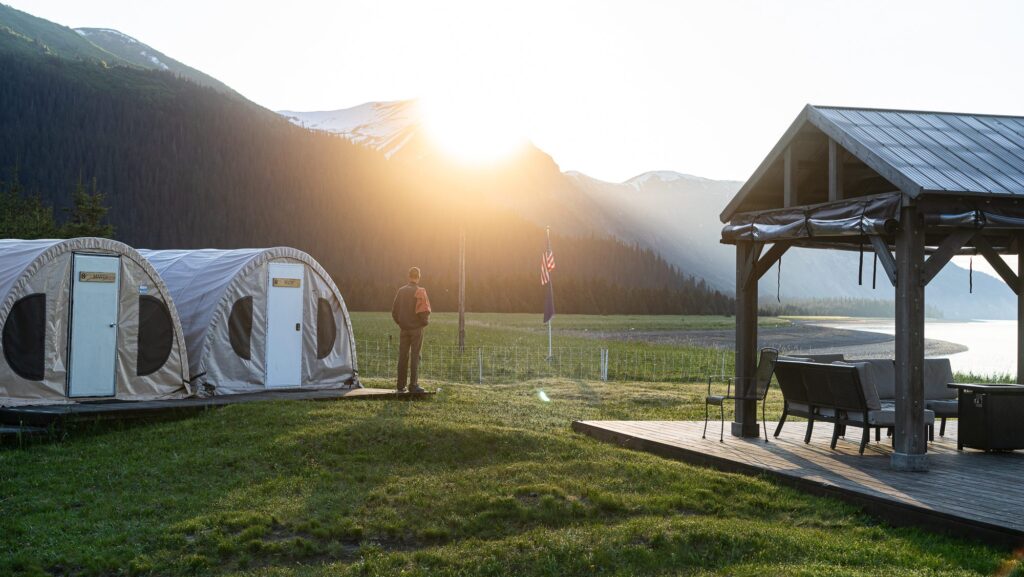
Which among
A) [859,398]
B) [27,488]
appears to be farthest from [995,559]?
[27,488]

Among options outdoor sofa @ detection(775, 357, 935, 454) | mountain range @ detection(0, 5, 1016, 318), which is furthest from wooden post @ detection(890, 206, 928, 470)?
mountain range @ detection(0, 5, 1016, 318)

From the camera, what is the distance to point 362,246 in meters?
129

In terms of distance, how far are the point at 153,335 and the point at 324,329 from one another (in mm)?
3293

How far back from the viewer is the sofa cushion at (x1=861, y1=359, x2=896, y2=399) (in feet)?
36.7

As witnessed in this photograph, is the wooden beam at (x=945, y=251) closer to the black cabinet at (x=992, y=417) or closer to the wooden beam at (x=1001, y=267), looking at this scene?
the black cabinet at (x=992, y=417)

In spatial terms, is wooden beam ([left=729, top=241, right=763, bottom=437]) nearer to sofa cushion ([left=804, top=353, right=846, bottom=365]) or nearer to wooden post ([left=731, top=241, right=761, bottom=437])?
wooden post ([left=731, top=241, right=761, bottom=437])

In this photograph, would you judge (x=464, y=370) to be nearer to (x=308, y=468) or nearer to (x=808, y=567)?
(x=308, y=468)

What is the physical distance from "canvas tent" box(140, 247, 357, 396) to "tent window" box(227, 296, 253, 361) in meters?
0.02

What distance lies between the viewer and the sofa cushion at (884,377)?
36.7 feet

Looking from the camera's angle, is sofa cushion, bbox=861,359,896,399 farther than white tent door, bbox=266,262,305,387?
No

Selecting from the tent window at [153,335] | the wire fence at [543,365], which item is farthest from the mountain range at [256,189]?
the tent window at [153,335]

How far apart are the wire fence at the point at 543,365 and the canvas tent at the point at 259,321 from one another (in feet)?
16.2

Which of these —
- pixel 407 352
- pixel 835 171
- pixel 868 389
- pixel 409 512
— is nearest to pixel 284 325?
pixel 407 352

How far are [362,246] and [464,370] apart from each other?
106738mm
